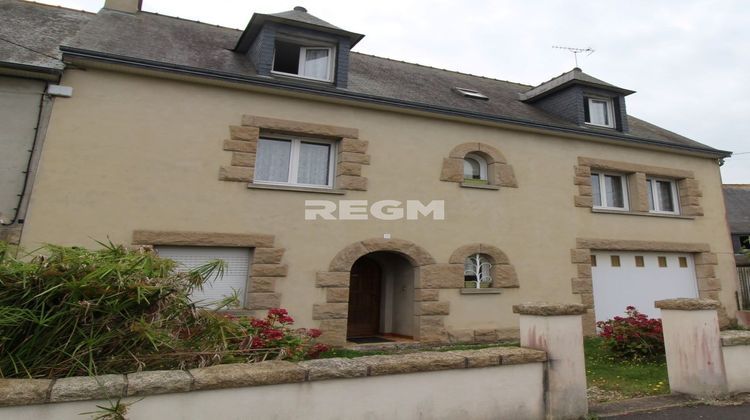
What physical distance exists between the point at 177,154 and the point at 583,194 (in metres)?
8.24

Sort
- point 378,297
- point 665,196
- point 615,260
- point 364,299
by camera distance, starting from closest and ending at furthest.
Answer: point 364,299, point 378,297, point 615,260, point 665,196

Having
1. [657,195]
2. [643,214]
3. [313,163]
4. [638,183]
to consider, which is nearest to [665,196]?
[657,195]

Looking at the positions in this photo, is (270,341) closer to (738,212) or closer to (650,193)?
(650,193)

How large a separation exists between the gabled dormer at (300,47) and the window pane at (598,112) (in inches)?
251

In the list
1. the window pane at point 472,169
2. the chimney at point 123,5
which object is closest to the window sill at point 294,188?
the window pane at point 472,169

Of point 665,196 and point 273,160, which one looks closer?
point 273,160

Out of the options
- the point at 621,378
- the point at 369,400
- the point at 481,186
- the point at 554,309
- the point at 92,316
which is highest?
the point at 481,186

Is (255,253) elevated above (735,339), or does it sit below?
above

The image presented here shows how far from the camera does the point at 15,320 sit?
2803 mm

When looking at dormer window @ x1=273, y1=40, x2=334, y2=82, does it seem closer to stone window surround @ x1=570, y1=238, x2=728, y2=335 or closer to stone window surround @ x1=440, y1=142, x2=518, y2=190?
stone window surround @ x1=440, y1=142, x2=518, y2=190

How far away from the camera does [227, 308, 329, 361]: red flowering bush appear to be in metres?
3.92

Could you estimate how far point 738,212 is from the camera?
70.2ft

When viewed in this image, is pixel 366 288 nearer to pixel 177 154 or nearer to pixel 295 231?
pixel 295 231

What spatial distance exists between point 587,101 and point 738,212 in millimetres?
16192
